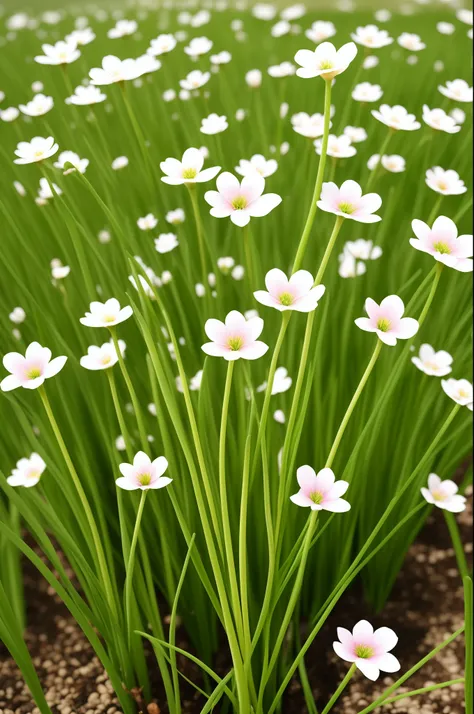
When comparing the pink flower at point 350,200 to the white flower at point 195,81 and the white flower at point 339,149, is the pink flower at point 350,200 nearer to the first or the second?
the white flower at point 339,149

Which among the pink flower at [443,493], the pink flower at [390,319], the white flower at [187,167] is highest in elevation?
the white flower at [187,167]

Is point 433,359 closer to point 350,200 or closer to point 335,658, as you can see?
point 350,200

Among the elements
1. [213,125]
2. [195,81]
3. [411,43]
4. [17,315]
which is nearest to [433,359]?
[213,125]

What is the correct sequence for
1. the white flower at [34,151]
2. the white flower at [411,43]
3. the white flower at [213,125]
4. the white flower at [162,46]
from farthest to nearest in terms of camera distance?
the white flower at [411,43]
the white flower at [162,46]
the white flower at [213,125]
the white flower at [34,151]

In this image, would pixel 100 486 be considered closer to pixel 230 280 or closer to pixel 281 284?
pixel 230 280

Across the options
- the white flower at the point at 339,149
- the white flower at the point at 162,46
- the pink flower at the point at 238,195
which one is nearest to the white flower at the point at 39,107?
the white flower at the point at 162,46

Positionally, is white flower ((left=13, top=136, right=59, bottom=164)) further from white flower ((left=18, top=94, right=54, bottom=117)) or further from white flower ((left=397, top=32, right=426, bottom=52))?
white flower ((left=397, top=32, right=426, bottom=52))
